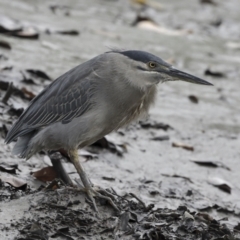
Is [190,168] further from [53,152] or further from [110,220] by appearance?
[110,220]

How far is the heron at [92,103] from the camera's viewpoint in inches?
179

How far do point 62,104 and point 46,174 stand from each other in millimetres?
627

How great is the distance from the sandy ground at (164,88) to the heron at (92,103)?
455mm

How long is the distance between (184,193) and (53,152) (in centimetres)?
121

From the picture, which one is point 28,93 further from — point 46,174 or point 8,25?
point 8,25

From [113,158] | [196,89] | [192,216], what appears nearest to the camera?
[192,216]

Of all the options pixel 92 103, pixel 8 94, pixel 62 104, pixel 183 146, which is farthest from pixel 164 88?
pixel 92 103

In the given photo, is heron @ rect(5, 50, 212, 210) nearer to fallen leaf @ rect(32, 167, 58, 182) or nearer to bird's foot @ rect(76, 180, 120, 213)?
bird's foot @ rect(76, 180, 120, 213)

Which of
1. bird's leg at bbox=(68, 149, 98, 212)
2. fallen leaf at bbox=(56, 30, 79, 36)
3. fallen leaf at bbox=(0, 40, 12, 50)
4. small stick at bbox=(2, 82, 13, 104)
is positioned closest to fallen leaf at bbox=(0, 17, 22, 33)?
fallen leaf at bbox=(0, 40, 12, 50)

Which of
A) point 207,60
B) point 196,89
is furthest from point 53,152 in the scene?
point 207,60

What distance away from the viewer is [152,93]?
4.75 metres

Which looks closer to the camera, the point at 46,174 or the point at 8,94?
the point at 46,174

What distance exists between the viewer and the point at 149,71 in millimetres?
4539

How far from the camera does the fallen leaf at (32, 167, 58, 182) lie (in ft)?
16.9
